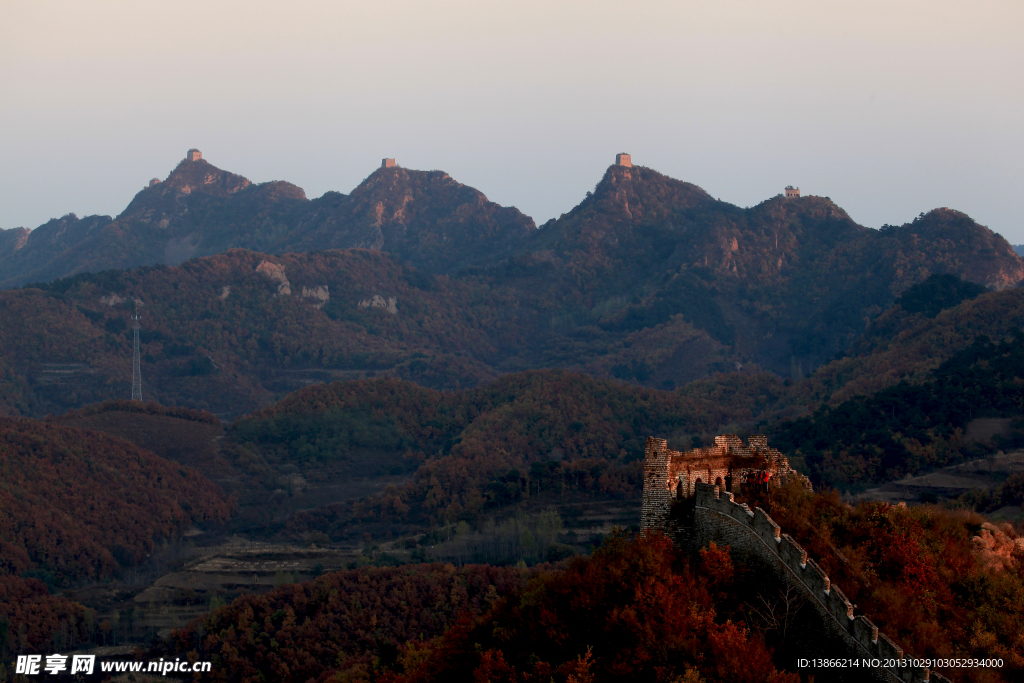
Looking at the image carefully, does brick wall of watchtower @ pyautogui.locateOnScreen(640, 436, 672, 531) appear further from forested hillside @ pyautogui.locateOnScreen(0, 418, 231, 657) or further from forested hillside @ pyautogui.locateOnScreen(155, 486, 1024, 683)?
forested hillside @ pyautogui.locateOnScreen(0, 418, 231, 657)

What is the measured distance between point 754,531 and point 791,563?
5.46ft

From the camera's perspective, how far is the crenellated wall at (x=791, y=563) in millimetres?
28750

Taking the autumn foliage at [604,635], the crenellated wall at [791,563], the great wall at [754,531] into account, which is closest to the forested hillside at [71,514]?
the autumn foliage at [604,635]

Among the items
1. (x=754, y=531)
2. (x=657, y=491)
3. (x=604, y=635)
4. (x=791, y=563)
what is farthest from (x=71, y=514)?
(x=791, y=563)

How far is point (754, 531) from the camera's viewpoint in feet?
109

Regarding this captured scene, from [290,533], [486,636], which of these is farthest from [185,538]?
[486,636]

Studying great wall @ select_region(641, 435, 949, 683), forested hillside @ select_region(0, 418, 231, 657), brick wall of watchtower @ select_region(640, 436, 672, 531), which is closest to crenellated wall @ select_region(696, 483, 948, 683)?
great wall @ select_region(641, 435, 949, 683)

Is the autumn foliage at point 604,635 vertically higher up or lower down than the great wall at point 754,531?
lower down

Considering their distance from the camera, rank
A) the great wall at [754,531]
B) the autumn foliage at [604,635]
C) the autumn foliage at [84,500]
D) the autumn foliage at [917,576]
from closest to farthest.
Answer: the great wall at [754,531]
the autumn foliage at [917,576]
the autumn foliage at [604,635]
the autumn foliage at [84,500]

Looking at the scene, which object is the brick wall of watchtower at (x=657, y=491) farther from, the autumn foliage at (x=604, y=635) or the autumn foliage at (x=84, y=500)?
the autumn foliage at (x=84, y=500)

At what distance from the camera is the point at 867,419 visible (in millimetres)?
131250

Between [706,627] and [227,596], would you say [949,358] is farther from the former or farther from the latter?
[706,627]

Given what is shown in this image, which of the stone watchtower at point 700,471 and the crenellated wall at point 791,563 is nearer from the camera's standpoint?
the crenellated wall at point 791,563

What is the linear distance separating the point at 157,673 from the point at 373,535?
2354 inches
